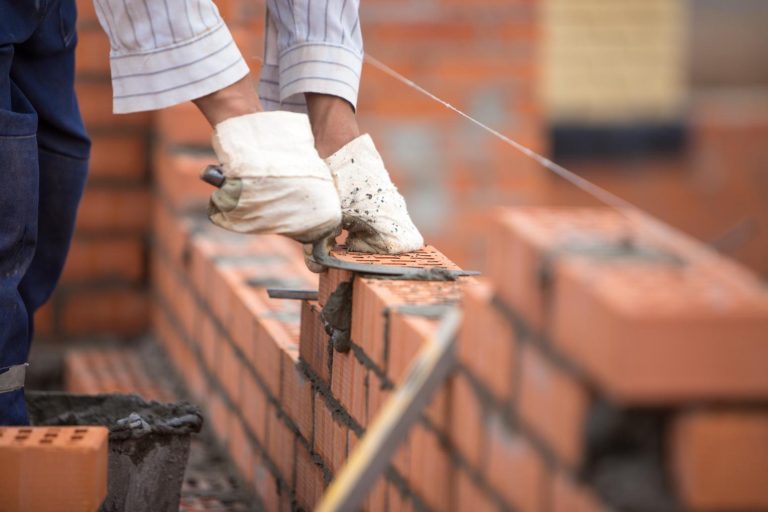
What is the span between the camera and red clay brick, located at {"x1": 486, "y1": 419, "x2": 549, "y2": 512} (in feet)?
4.73

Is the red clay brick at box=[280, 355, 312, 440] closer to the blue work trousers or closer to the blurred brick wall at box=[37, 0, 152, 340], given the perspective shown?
the blue work trousers

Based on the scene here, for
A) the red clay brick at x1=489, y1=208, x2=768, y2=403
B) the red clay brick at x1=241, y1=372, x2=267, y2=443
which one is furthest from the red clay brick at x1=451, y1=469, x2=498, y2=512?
→ the red clay brick at x1=241, y1=372, x2=267, y2=443

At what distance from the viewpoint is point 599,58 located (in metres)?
7.36

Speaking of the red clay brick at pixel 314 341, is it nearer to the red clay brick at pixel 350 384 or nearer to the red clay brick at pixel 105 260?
the red clay brick at pixel 350 384

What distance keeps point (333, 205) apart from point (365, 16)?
9.37ft

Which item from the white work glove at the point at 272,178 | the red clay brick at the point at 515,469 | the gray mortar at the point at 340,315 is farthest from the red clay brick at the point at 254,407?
the red clay brick at the point at 515,469

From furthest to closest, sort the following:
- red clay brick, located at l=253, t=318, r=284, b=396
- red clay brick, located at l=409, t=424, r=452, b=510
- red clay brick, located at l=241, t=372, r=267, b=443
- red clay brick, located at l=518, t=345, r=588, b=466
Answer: red clay brick, located at l=241, t=372, r=267, b=443 → red clay brick, located at l=253, t=318, r=284, b=396 → red clay brick, located at l=409, t=424, r=452, b=510 → red clay brick, located at l=518, t=345, r=588, b=466

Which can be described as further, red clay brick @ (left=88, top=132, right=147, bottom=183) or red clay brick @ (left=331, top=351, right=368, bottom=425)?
red clay brick @ (left=88, top=132, right=147, bottom=183)

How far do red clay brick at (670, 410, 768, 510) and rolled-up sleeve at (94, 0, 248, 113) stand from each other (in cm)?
105

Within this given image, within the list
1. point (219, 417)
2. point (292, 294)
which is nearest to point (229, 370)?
point (219, 417)

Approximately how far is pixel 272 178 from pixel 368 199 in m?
0.27

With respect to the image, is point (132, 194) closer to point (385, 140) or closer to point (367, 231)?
point (385, 140)

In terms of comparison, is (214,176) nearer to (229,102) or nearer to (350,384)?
(229,102)

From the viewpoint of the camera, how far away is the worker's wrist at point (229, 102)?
2104mm
